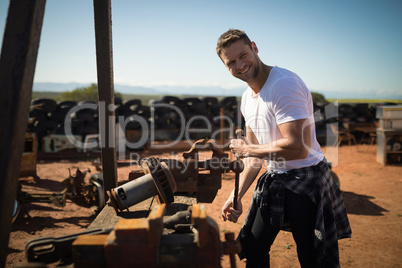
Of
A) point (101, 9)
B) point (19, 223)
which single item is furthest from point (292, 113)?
point (19, 223)

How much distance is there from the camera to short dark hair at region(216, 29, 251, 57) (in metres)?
1.82

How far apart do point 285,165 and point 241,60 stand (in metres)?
0.79

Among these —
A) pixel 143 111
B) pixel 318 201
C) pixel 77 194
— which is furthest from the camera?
pixel 143 111

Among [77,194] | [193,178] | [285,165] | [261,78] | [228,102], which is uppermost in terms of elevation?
[228,102]

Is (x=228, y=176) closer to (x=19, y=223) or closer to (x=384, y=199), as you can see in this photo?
(x=384, y=199)

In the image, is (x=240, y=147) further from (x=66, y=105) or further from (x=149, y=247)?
(x=66, y=105)

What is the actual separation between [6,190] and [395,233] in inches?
195

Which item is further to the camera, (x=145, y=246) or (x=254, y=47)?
(x=254, y=47)

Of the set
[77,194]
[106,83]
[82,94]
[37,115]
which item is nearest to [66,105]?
[37,115]

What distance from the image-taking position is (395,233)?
13.4ft

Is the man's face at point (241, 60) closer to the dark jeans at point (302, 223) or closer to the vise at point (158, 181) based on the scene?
the vise at point (158, 181)

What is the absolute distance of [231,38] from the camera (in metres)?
1.82

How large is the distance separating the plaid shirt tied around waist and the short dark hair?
0.97 m

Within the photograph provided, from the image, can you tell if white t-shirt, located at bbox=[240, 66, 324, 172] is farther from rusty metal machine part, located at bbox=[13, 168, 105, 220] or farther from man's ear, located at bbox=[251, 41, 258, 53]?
rusty metal machine part, located at bbox=[13, 168, 105, 220]
